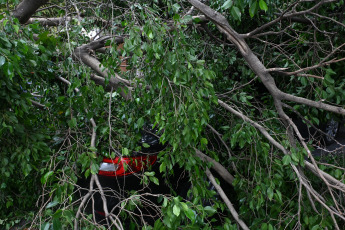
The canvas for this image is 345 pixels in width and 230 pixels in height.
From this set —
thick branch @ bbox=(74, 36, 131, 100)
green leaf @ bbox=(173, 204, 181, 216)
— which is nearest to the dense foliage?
green leaf @ bbox=(173, 204, 181, 216)

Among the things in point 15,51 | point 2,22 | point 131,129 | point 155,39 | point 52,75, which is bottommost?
point 131,129

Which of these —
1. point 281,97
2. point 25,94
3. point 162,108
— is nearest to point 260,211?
point 281,97

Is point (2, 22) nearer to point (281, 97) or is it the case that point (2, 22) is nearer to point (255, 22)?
point (281, 97)

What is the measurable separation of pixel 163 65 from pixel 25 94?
1.05 meters

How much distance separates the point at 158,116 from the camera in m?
2.01

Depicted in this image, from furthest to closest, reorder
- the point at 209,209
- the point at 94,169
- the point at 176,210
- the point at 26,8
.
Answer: the point at 26,8 < the point at 94,169 < the point at 209,209 < the point at 176,210

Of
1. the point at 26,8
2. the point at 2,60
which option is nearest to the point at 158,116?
the point at 2,60

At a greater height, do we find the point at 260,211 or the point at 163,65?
the point at 163,65

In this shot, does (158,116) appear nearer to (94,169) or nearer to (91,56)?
(94,169)

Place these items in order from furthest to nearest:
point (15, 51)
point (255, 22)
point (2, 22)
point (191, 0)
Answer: point (255, 22), point (191, 0), point (2, 22), point (15, 51)

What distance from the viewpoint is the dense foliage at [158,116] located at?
198 cm

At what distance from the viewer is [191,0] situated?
7.92ft

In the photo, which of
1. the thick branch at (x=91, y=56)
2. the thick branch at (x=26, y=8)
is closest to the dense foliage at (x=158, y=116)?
the thick branch at (x=91, y=56)

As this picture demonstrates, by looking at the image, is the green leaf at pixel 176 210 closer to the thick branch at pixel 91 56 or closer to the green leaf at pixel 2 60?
the green leaf at pixel 2 60
